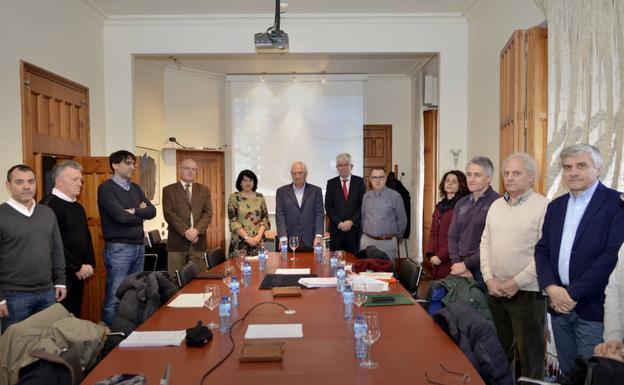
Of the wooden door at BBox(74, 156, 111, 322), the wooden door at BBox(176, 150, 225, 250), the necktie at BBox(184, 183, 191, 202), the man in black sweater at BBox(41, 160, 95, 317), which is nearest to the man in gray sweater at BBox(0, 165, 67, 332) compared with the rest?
the man in black sweater at BBox(41, 160, 95, 317)

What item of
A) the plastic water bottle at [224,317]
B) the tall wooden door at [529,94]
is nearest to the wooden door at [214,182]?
the tall wooden door at [529,94]

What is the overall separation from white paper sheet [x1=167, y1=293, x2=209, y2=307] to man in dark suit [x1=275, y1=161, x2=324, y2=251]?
2163 millimetres

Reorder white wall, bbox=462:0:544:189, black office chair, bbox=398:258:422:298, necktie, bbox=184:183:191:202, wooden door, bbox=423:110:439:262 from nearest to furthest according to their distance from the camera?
black office chair, bbox=398:258:422:298
white wall, bbox=462:0:544:189
necktie, bbox=184:183:191:202
wooden door, bbox=423:110:439:262

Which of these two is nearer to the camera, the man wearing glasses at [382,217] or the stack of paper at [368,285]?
the stack of paper at [368,285]

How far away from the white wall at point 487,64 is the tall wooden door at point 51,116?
4.33 meters

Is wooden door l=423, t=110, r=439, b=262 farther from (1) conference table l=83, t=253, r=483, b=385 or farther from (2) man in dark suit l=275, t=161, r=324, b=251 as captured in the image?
(1) conference table l=83, t=253, r=483, b=385

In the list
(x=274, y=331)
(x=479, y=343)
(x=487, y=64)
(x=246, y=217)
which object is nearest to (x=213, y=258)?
(x=246, y=217)

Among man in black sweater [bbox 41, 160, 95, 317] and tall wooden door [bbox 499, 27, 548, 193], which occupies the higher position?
tall wooden door [bbox 499, 27, 548, 193]

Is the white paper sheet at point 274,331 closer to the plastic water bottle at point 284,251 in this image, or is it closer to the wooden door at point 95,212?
the plastic water bottle at point 284,251

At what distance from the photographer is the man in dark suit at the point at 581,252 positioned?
232 centimetres

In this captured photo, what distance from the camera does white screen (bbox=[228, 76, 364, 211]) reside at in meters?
8.59

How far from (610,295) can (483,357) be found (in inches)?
28.4

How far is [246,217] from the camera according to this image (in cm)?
488

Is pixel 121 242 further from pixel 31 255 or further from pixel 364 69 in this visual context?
pixel 364 69
